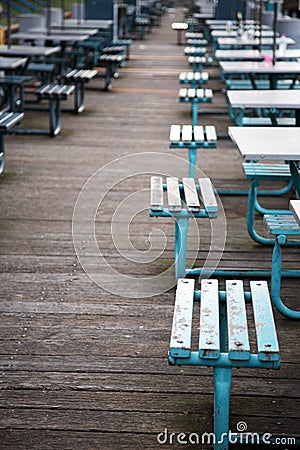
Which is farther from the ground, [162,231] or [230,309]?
[230,309]

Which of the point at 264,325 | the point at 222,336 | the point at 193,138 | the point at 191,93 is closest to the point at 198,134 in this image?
the point at 193,138

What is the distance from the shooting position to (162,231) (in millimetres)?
4488

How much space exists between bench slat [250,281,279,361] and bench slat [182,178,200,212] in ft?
3.06

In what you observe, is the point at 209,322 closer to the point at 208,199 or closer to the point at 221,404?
the point at 221,404

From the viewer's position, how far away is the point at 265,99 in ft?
15.0

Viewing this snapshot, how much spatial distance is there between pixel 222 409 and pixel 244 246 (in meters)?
2.07

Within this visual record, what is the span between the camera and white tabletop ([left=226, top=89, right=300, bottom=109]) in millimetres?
4395

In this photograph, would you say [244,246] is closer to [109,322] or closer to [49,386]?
[109,322]

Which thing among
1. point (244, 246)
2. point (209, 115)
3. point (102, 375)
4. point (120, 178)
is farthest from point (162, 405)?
point (209, 115)

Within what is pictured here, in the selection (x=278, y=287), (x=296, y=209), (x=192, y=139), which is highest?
(x=296, y=209)

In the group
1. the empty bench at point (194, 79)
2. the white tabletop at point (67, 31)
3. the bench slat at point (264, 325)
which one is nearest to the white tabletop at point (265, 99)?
the bench slat at point (264, 325)

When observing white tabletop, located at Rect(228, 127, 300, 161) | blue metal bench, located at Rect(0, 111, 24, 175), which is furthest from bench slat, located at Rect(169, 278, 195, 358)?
blue metal bench, located at Rect(0, 111, 24, 175)

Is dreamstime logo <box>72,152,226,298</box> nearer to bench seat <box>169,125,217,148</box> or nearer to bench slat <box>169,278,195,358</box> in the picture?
bench seat <box>169,125,217,148</box>

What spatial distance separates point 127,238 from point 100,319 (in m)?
1.11
